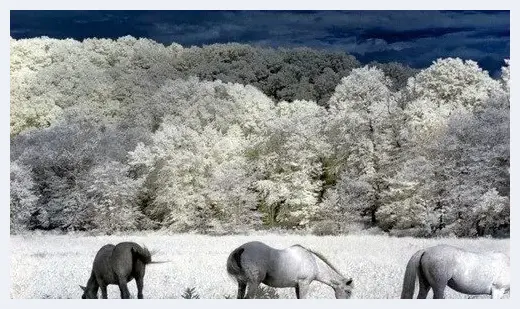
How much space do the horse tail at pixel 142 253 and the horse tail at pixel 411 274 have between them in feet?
10.0

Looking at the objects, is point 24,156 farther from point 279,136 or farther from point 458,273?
point 458,273

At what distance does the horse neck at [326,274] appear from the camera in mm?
12883

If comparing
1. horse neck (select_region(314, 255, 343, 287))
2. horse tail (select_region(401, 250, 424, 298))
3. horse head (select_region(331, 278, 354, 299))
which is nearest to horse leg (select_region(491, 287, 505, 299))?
horse tail (select_region(401, 250, 424, 298))

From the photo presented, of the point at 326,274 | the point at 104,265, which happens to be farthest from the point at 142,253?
the point at 326,274

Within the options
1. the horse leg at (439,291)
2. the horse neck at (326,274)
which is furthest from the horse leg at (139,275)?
the horse leg at (439,291)

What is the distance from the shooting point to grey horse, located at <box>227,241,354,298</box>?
41.7ft

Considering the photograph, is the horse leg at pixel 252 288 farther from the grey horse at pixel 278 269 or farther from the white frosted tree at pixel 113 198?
the white frosted tree at pixel 113 198

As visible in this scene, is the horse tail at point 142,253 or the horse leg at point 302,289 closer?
the horse leg at point 302,289

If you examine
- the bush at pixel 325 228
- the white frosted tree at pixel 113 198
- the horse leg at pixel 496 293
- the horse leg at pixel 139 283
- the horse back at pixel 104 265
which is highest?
the white frosted tree at pixel 113 198

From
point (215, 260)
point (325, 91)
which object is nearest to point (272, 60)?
point (325, 91)

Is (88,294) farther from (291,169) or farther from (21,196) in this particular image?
(291,169)

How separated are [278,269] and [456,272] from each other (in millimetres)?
2037

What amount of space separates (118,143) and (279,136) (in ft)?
6.89

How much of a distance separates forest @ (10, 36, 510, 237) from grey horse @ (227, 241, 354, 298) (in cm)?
103
